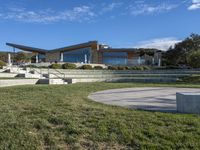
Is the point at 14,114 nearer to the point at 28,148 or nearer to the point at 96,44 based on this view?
the point at 28,148

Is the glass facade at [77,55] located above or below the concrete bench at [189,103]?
above

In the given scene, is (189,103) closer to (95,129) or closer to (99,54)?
(95,129)

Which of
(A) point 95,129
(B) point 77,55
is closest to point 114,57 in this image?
(B) point 77,55

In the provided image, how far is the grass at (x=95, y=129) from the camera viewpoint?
441 cm

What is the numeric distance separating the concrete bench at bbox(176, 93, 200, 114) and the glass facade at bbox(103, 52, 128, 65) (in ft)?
176

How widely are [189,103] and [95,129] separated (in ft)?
8.24

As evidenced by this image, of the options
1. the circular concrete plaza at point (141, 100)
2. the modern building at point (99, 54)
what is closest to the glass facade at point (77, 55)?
the modern building at point (99, 54)

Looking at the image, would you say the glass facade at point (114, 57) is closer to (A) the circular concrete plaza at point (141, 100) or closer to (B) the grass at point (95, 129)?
(A) the circular concrete plaza at point (141, 100)

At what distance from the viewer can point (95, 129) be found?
16.4 feet

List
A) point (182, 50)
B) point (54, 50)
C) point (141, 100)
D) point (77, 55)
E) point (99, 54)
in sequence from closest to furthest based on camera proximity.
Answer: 1. point (141, 100)
2. point (182, 50)
3. point (99, 54)
4. point (77, 55)
5. point (54, 50)

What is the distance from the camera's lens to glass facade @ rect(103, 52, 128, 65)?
6058 centimetres

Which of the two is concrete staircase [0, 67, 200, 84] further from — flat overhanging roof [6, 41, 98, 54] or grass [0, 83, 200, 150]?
flat overhanging roof [6, 41, 98, 54]

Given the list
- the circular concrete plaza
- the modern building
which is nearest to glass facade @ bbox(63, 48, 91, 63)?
the modern building

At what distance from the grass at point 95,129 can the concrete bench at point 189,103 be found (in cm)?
35
